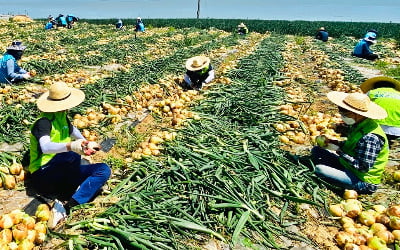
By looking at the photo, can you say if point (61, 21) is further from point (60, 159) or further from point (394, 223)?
point (394, 223)

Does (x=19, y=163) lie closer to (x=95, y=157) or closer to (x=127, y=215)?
(x=95, y=157)

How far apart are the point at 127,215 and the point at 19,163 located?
73.0 inches

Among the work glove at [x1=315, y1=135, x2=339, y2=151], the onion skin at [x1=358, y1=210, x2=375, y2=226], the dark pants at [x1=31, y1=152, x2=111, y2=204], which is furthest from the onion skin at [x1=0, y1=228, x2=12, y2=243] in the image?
the work glove at [x1=315, y1=135, x2=339, y2=151]

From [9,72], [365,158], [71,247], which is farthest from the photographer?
[9,72]

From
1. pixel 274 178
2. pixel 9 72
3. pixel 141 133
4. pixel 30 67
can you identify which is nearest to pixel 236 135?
pixel 274 178

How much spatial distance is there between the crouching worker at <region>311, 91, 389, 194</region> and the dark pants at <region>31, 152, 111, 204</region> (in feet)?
7.99

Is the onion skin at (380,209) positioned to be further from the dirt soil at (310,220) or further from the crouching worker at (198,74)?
the crouching worker at (198,74)

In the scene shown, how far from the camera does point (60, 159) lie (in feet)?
10.0

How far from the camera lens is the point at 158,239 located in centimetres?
240

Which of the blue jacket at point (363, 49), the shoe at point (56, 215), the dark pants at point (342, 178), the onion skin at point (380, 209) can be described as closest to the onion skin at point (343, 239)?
the onion skin at point (380, 209)

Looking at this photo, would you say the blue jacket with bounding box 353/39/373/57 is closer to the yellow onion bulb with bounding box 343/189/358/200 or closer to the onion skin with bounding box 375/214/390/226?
the yellow onion bulb with bounding box 343/189/358/200

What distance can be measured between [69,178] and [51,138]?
471 mm

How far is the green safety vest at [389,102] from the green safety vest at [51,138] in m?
3.92

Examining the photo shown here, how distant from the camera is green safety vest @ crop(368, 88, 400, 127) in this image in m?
4.17
